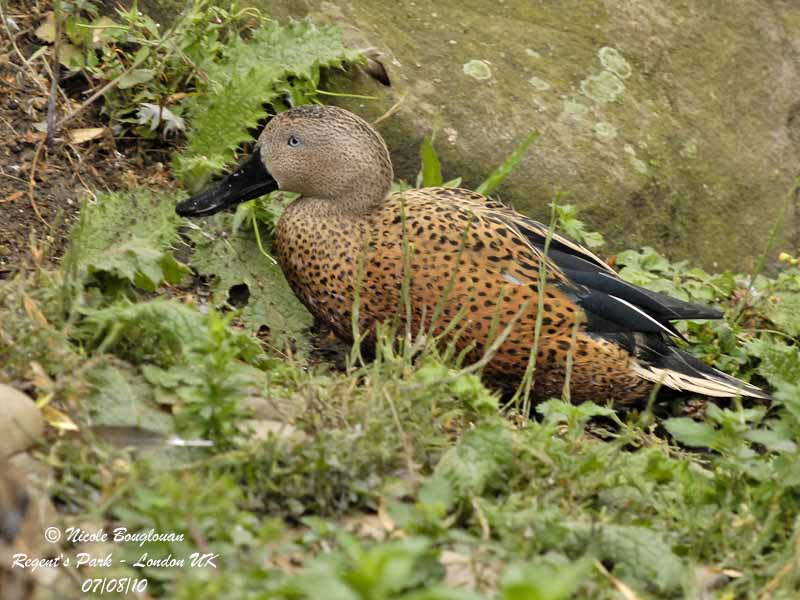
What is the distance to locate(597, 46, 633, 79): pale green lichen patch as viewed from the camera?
5.51m

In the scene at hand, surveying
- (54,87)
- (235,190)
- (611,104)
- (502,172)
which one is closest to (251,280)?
(235,190)

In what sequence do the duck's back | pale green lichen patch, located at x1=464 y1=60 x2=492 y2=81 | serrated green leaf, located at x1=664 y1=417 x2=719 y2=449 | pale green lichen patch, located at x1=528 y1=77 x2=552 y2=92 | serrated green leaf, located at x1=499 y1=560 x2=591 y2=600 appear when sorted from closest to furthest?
serrated green leaf, located at x1=499 y1=560 x2=591 y2=600
serrated green leaf, located at x1=664 y1=417 x2=719 y2=449
the duck's back
pale green lichen patch, located at x1=464 y1=60 x2=492 y2=81
pale green lichen patch, located at x1=528 y1=77 x2=552 y2=92

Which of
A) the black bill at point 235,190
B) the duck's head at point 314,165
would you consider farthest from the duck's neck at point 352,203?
the black bill at point 235,190

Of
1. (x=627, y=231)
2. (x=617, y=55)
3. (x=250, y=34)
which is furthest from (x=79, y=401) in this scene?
(x=617, y=55)

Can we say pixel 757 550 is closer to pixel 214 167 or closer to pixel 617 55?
pixel 214 167

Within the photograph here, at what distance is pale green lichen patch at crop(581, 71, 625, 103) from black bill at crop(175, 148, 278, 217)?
1.82 metres

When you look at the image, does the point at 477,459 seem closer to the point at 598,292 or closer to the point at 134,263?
the point at 134,263

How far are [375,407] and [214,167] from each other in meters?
1.86

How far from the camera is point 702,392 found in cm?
411

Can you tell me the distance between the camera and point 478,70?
5.21m

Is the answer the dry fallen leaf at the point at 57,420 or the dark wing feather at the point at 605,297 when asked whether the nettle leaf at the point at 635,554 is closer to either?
the dry fallen leaf at the point at 57,420

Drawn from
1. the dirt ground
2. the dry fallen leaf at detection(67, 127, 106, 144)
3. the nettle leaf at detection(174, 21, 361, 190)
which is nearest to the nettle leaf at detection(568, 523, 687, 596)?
the dirt ground

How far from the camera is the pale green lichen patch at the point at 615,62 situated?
5.51 metres

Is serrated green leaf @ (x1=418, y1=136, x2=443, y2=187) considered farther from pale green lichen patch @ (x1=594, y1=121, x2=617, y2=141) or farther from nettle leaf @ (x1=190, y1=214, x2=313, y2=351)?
pale green lichen patch @ (x1=594, y1=121, x2=617, y2=141)
